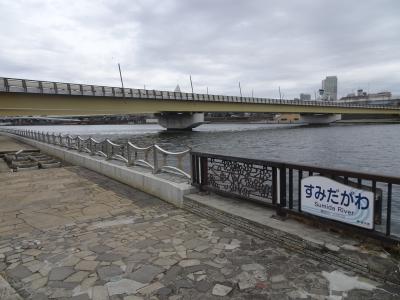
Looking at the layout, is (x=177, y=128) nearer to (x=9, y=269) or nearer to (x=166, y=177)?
(x=166, y=177)

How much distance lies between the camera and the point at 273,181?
541 centimetres

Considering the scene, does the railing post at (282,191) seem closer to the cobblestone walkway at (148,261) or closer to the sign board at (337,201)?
the sign board at (337,201)

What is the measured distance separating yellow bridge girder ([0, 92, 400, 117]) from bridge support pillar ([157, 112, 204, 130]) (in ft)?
32.0

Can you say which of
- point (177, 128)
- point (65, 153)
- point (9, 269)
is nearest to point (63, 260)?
point (9, 269)

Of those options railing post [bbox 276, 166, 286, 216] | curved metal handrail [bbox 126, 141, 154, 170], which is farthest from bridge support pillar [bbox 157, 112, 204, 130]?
railing post [bbox 276, 166, 286, 216]

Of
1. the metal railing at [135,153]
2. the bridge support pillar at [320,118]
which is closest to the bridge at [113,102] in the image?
the metal railing at [135,153]

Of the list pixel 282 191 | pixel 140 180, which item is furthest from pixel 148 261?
pixel 140 180

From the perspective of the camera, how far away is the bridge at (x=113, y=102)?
28.8 meters

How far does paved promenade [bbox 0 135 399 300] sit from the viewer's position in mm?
3662

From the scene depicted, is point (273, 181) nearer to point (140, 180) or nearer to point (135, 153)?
point (140, 180)

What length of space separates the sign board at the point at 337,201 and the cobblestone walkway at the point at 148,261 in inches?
28.9

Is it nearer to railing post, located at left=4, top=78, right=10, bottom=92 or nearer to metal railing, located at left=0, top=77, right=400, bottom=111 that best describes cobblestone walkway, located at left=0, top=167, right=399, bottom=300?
railing post, located at left=4, top=78, right=10, bottom=92

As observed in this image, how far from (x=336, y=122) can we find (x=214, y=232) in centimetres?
9935

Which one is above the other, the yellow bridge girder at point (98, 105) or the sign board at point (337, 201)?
the yellow bridge girder at point (98, 105)
